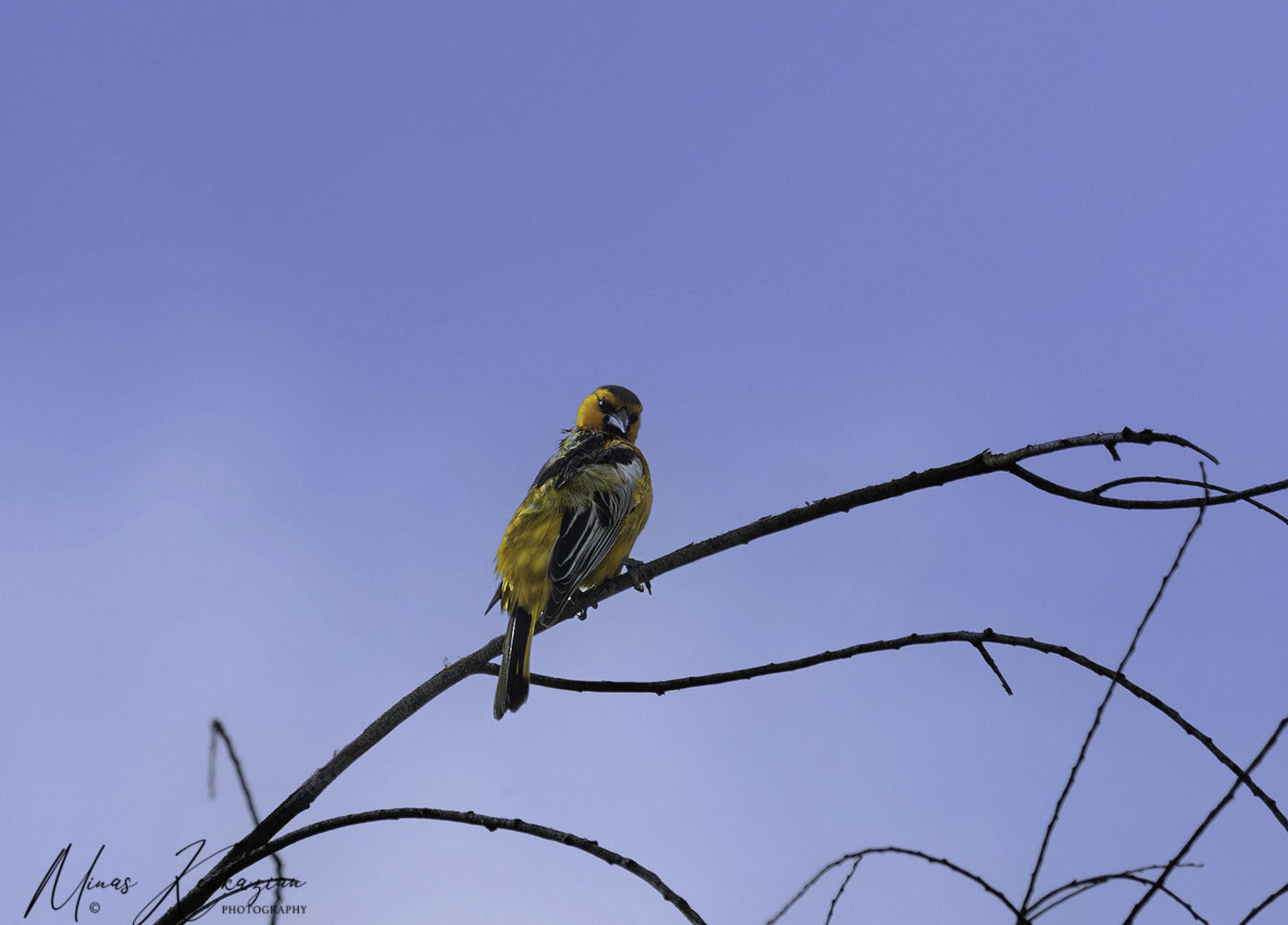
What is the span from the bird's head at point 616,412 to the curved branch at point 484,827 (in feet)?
14.5

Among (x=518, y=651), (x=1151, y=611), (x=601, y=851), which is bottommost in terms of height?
(x=601, y=851)

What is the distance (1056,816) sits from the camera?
2527mm

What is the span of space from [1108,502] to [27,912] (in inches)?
186

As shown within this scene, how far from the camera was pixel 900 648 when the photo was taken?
12.6 feet

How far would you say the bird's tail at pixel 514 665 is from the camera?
4.74m

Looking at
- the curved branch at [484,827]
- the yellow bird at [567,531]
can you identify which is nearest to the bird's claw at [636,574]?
the yellow bird at [567,531]

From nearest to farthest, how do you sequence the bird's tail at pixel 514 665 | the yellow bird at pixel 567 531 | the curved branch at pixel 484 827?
the curved branch at pixel 484 827 < the bird's tail at pixel 514 665 < the yellow bird at pixel 567 531

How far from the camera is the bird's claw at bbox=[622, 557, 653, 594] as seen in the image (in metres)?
5.16

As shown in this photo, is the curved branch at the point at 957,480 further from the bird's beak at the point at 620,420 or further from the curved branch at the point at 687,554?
the bird's beak at the point at 620,420

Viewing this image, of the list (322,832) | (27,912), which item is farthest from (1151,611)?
(27,912)

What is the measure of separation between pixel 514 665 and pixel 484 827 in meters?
1.37

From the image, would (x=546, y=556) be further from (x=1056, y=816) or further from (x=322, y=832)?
(x=1056, y=816)

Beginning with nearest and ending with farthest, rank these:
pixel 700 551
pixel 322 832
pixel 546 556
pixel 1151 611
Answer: pixel 1151 611
pixel 322 832
pixel 700 551
pixel 546 556

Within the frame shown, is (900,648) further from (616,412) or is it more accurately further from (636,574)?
(616,412)
